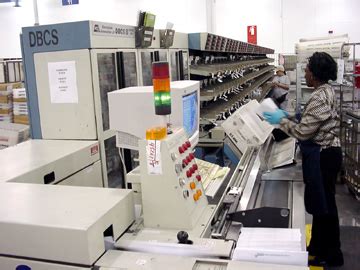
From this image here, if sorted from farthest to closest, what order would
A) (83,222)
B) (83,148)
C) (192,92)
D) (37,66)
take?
(37,66)
(83,148)
(192,92)
(83,222)

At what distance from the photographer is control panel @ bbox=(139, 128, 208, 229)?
4.50ft

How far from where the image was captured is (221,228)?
156cm

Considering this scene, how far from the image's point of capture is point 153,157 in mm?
1372

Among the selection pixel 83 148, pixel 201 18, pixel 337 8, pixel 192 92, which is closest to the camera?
pixel 192 92

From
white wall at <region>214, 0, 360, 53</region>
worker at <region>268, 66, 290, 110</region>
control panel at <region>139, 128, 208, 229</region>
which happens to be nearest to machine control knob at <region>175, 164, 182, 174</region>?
control panel at <region>139, 128, 208, 229</region>

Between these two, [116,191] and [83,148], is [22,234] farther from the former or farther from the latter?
[83,148]

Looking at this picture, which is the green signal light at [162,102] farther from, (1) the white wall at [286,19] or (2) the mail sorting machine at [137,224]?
(1) the white wall at [286,19]

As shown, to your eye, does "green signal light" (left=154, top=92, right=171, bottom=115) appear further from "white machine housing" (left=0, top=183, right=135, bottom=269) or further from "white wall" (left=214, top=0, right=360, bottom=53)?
"white wall" (left=214, top=0, right=360, bottom=53)

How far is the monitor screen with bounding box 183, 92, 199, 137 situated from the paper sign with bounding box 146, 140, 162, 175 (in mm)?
471

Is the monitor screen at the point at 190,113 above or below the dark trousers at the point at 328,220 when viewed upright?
above

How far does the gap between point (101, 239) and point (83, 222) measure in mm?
94

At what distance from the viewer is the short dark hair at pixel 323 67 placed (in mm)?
2994

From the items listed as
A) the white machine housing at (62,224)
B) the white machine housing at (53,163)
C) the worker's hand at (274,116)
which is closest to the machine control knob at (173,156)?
the white machine housing at (62,224)

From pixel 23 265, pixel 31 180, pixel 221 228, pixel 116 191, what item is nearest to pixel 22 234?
pixel 23 265
